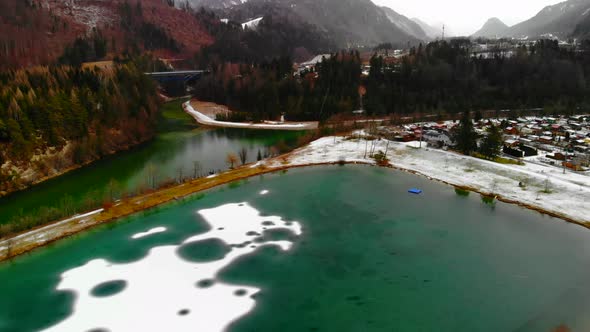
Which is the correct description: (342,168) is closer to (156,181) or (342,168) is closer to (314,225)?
(314,225)

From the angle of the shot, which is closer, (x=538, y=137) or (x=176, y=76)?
(x=538, y=137)

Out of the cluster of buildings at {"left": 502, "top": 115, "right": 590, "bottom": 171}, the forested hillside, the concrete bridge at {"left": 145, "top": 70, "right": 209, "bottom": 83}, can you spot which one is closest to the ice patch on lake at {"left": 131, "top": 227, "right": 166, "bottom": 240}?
the forested hillside

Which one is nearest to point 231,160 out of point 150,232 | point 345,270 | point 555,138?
point 150,232

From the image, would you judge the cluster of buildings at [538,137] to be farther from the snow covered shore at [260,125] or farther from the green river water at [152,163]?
the green river water at [152,163]

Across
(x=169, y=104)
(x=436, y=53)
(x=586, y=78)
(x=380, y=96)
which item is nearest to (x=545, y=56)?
(x=586, y=78)

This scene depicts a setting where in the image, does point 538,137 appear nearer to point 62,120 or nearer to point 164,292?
point 164,292

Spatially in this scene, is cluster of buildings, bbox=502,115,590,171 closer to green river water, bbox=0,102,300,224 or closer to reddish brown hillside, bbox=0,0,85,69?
green river water, bbox=0,102,300,224

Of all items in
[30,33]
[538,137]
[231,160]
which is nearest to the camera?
[231,160]

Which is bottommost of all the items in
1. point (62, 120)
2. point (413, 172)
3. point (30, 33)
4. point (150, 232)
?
point (150, 232)
